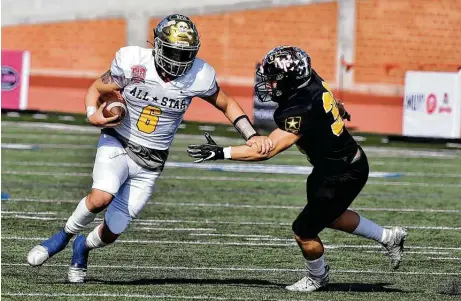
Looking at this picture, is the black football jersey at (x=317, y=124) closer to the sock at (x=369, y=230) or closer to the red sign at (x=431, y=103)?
the sock at (x=369, y=230)

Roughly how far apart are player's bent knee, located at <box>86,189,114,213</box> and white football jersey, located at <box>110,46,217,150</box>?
1.42 ft

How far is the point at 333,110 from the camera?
295 inches

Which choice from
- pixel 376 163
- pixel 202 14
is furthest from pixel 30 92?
pixel 376 163

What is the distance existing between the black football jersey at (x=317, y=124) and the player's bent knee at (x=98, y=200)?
3.78 ft

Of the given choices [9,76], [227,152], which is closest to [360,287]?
[227,152]

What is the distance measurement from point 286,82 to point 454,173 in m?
9.85

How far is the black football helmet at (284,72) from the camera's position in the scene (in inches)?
291

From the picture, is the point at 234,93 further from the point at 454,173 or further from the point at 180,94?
the point at 180,94

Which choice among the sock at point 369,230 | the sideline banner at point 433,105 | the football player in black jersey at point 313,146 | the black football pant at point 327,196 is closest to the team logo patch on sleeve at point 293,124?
the football player in black jersey at point 313,146

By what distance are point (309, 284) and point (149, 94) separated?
1.59 m

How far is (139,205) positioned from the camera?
775 centimetres

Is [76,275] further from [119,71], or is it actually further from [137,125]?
[119,71]

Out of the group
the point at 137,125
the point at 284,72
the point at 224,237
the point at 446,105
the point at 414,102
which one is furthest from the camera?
the point at 414,102

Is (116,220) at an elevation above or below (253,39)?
above
